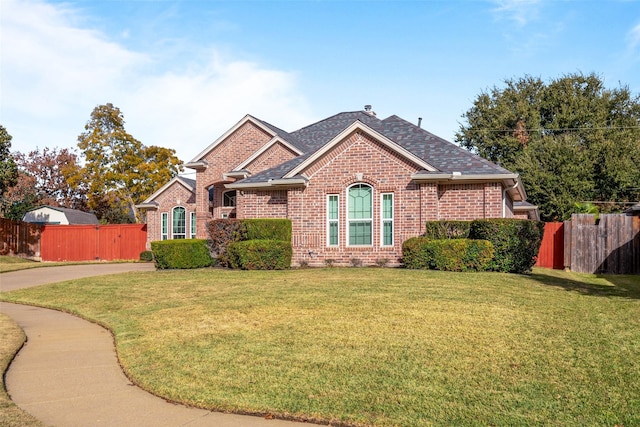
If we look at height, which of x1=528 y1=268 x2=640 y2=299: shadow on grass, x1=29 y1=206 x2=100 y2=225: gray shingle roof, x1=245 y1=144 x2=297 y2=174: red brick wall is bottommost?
x1=528 y1=268 x2=640 y2=299: shadow on grass

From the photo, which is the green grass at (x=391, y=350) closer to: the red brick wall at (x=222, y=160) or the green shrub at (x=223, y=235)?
the green shrub at (x=223, y=235)

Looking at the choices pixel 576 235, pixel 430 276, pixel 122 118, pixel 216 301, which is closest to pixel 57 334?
pixel 216 301

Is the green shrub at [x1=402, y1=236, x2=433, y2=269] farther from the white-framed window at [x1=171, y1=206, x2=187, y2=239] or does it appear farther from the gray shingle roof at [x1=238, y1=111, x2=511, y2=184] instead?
the white-framed window at [x1=171, y1=206, x2=187, y2=239]

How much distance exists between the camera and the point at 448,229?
18.3 m

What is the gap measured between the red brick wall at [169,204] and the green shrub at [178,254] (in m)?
12.7

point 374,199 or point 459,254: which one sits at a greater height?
point 374,199

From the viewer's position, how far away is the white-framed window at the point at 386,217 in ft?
64.5

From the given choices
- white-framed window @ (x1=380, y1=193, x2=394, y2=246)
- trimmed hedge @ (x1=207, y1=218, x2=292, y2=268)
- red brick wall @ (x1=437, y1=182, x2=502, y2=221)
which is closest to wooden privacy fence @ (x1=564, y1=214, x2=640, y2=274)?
red brick wall @ (x1=437, y1=182, x2=502, y2=221)

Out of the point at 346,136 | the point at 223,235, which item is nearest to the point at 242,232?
the point at 223,235

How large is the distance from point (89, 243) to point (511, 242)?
26.7 metres

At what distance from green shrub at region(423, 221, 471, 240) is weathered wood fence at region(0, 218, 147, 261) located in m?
21.7

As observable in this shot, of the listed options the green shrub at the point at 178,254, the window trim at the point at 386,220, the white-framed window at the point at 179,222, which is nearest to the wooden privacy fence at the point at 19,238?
the white-framed window at the point at 179,222

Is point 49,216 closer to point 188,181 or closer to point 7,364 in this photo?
point 188,181

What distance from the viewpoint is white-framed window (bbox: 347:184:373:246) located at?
19.9 meters
